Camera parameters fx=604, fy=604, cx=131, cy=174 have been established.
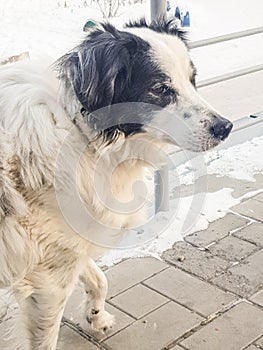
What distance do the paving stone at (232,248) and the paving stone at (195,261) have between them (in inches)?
1.9

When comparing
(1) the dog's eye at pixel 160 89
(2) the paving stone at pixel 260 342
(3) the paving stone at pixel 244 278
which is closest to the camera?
(1) the dog's eye at pixel 160 89

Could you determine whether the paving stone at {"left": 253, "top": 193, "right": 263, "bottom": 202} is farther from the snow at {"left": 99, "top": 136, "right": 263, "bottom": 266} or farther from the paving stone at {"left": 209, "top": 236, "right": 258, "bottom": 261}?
the paving stone at {"left": 209, "top": 236, "right": 258, "bottom": 261}

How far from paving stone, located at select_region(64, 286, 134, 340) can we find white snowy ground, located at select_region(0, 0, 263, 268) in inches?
13.2

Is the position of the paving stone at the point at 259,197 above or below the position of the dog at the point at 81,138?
below

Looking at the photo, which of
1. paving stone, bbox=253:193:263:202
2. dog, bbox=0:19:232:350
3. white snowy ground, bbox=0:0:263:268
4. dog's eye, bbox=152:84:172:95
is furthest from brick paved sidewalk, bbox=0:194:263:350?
dog's eye, bbox=152:84:172:95

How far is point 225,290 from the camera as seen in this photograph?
115 inches

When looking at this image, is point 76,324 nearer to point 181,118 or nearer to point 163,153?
point 163,153

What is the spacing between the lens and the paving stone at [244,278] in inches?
115

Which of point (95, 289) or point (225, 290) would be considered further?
point (225, 290)

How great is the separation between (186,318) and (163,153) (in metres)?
0.85

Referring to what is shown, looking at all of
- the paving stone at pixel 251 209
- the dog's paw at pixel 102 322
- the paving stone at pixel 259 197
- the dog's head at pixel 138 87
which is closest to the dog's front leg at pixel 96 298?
the dog's paw at pixel 102 322

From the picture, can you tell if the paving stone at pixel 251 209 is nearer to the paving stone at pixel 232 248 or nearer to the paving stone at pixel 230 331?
the paving stone at pixel 232 248

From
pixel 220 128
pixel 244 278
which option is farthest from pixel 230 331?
pixel 220 128

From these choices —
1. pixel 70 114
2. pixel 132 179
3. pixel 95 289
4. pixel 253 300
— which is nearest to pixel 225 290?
pixel 253 300
